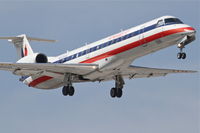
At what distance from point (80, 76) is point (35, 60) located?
3.62 meters

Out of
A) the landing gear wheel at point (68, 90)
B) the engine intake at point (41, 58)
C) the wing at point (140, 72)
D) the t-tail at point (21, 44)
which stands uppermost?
the t-tail at point (21, 44)

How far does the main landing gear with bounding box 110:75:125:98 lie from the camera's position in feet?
131

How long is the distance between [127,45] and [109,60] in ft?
5.10

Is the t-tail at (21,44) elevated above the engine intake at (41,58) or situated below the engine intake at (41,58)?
above

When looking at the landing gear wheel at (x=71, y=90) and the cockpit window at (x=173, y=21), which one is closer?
the cockpit window at (x=173, y=21)

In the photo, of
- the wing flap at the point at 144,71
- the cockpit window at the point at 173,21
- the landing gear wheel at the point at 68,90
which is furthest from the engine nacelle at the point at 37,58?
the cockpit window at the point at 173,21

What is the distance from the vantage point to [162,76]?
1683 inches

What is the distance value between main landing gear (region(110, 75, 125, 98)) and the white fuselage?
1595 mm

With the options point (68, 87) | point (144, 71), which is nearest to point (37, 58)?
point (68, 87)

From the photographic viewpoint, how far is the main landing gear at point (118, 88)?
131 ft

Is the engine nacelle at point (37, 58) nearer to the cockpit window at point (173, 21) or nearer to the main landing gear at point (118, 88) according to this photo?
the main landing gear at point (118, 88)

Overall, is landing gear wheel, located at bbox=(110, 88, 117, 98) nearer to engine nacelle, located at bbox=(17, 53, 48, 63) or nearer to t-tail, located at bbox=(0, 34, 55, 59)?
engine nacelle, located at bbox=(17, 53, 48, 63)

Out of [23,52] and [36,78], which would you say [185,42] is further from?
[23,52]

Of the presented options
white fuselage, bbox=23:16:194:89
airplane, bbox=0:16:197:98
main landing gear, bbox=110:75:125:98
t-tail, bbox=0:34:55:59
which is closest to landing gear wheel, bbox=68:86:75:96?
airplane, bbox=0:16:197:98
